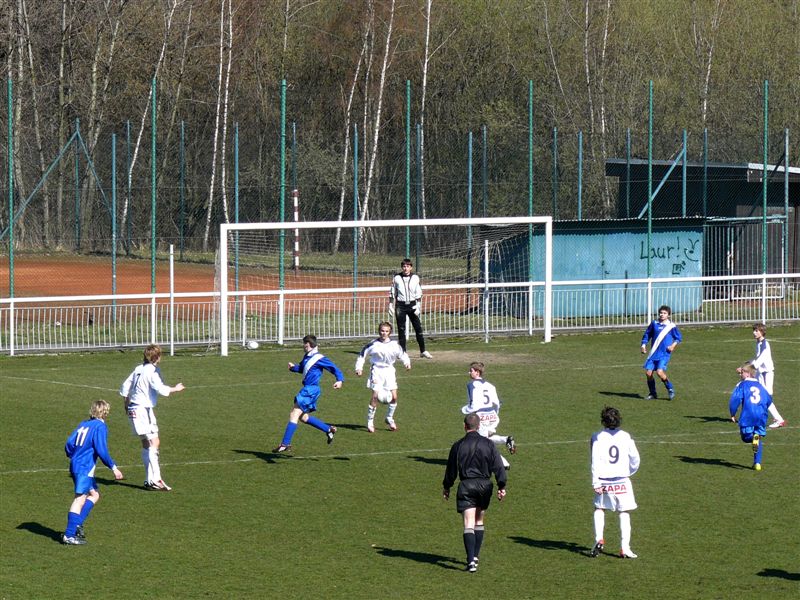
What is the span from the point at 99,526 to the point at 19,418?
651 centimetres

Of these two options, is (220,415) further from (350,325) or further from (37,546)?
(350,325)

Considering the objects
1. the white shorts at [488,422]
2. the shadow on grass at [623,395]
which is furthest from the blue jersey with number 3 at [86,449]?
the shadow on grass at [623,395]

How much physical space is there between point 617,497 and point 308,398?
5.68 metres

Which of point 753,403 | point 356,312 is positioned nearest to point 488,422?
point 753,403

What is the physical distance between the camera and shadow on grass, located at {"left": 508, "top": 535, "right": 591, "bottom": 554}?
12836mm

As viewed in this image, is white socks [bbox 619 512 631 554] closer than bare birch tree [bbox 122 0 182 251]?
Yes

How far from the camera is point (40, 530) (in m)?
13.5

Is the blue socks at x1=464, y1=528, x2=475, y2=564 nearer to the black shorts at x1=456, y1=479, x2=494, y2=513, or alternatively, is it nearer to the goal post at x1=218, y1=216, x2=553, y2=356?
the black shorts at x1=456, y1=479, x2=494, y2=513

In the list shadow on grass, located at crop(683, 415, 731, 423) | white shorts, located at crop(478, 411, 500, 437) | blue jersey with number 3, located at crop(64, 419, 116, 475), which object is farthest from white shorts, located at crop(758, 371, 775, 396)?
blue jersey with number 3, located at crop(64, 419, 116, 475)

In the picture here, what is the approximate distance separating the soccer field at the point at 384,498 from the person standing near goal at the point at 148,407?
0.26 meters

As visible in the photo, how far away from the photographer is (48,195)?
120 feet

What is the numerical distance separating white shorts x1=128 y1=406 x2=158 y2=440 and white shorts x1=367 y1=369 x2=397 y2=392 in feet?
13.3

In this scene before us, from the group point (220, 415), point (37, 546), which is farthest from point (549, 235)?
point (37, 546)

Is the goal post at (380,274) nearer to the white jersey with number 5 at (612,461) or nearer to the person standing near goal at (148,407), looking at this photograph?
the person standing near goal at (148,407)
